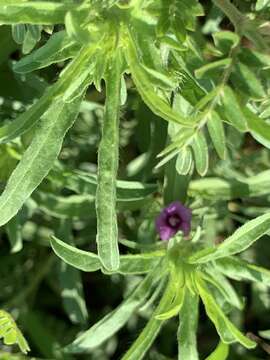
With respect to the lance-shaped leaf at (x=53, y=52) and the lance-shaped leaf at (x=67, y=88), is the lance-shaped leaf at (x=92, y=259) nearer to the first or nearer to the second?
the lance-shaped leaf at (x=67, y=88)

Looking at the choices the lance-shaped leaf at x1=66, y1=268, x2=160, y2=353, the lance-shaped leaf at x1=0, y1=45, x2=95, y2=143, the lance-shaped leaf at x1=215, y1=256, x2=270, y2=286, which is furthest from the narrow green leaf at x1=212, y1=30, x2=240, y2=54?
the lance-shaped leaf at x1=66, y1=268, x2=160, y2=353

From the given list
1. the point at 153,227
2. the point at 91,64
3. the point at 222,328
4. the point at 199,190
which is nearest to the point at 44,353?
the point at 153,227

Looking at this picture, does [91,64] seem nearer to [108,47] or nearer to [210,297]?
[108,47]

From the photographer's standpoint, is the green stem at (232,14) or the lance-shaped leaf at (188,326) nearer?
the green stem at (232,14)

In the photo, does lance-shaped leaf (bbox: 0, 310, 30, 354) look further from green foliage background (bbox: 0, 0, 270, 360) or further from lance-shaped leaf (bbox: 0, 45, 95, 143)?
lance-shaped leaf (bbox: 0, 45, 95, 143)

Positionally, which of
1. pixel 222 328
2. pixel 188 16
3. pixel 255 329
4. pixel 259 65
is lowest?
pixel 255 329

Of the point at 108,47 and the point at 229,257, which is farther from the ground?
the point at 108,47

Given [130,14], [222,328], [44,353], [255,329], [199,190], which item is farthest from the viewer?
[255,329]

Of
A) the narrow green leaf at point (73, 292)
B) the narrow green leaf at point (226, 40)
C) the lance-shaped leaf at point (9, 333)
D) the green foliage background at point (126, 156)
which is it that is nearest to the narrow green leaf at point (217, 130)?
the green foliage background at point (126, 156)
